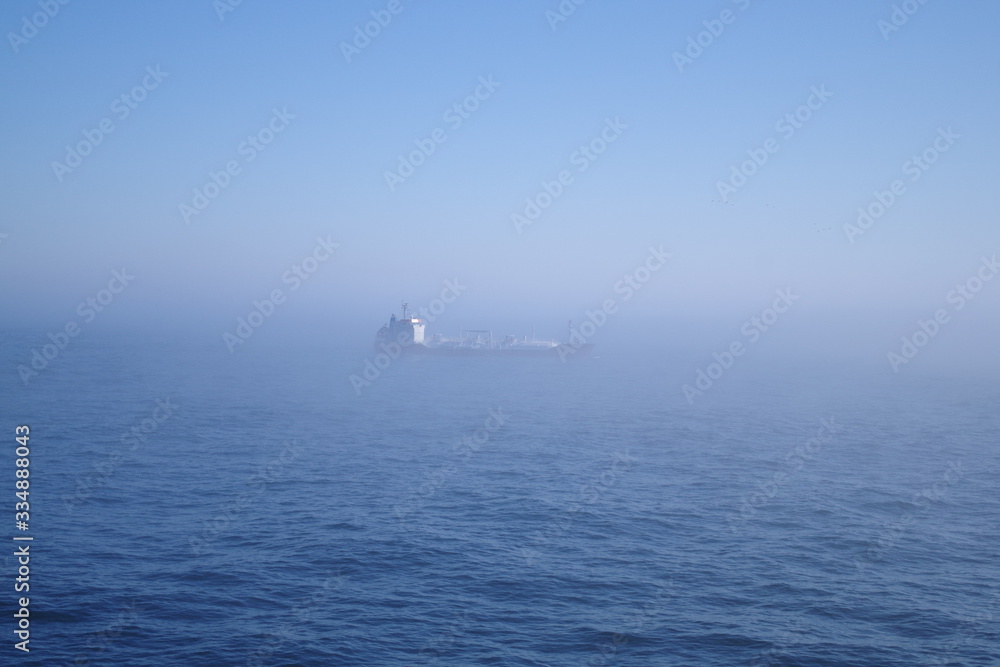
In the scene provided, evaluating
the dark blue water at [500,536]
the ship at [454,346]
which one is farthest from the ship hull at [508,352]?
the dark blue water at [500,536]

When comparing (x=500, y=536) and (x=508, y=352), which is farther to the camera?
(x=508, y=352)

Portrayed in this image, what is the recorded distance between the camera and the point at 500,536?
28594mm

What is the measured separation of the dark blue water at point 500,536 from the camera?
2034cm

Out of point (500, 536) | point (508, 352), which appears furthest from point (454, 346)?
point (500, 536)

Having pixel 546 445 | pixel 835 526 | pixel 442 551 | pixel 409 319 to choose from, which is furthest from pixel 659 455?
pixel 409 319

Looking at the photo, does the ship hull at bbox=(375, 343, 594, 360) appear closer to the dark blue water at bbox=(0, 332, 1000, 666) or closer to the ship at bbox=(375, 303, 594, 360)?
the ship at bbox=(375, 303, 594, 360)

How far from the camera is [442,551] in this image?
26828 mm

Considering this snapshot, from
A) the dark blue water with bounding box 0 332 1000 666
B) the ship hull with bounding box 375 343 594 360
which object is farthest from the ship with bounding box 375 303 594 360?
the dark blue water with bounding box 0 332 1000 666

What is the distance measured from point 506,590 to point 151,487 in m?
19.3

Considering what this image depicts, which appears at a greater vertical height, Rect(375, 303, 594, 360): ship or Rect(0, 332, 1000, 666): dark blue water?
Rect(375, 303, 594, 360): ship

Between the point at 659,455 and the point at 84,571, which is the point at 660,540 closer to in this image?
the point at 659,455

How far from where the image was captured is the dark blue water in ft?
66.7

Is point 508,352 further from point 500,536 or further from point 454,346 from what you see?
point 500,536

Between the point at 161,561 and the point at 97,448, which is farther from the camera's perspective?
the point at 97,448
